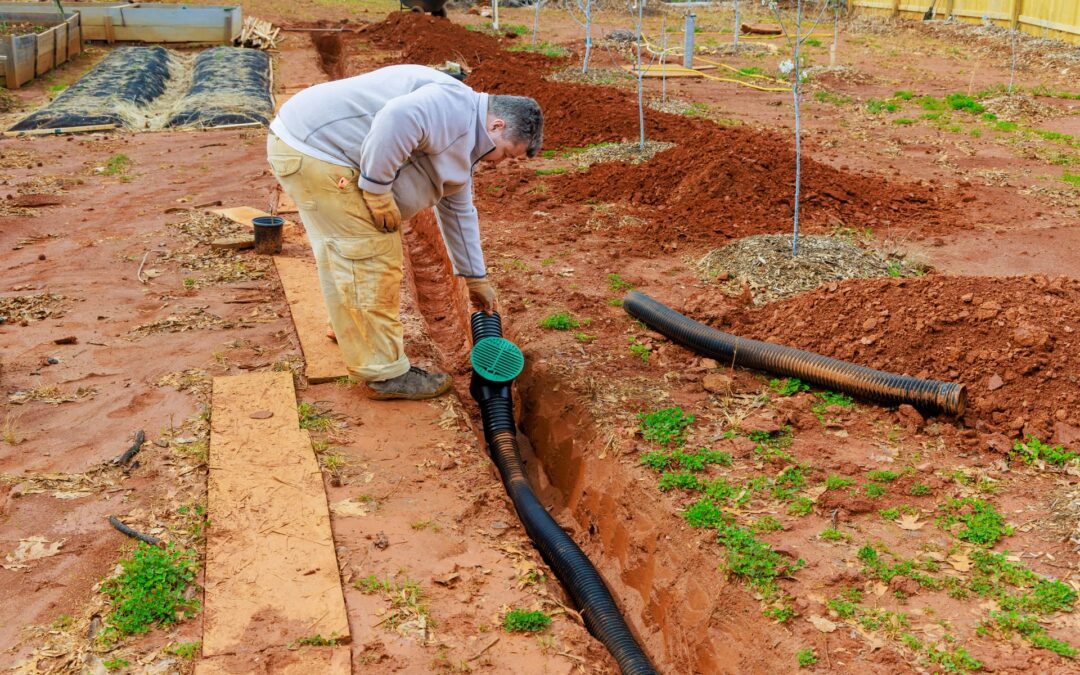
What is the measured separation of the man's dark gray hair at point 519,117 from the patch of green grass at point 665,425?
170 cm

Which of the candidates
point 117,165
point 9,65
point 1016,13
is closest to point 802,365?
point 117,165

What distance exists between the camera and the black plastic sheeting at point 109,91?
1248cm

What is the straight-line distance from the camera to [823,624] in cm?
356

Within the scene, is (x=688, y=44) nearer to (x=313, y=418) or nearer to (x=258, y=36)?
(x=258, y=36)

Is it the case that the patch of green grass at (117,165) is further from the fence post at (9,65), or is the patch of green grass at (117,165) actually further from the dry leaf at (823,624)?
the dry leaf at (823,624)

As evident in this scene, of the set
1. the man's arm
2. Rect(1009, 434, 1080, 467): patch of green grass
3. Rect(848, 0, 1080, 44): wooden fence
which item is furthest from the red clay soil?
Rect(848, 0, 1080, 44): wooden fence

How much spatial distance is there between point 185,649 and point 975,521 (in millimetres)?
3397

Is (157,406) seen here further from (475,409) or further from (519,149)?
(519,149)

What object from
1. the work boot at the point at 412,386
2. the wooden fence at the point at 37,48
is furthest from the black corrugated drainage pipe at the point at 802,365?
the wooden fence at the point at 37,48

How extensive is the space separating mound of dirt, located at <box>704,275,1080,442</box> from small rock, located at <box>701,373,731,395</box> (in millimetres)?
593

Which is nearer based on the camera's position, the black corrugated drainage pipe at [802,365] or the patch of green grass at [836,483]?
the patch of green grass at [836,483]

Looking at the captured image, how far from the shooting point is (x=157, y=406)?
4.91m

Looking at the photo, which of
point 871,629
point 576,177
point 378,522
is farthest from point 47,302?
point 871,629

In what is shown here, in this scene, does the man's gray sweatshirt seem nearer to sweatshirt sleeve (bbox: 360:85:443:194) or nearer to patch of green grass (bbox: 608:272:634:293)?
sweatshirt sleeve (bbox: 360:85:443:194)
